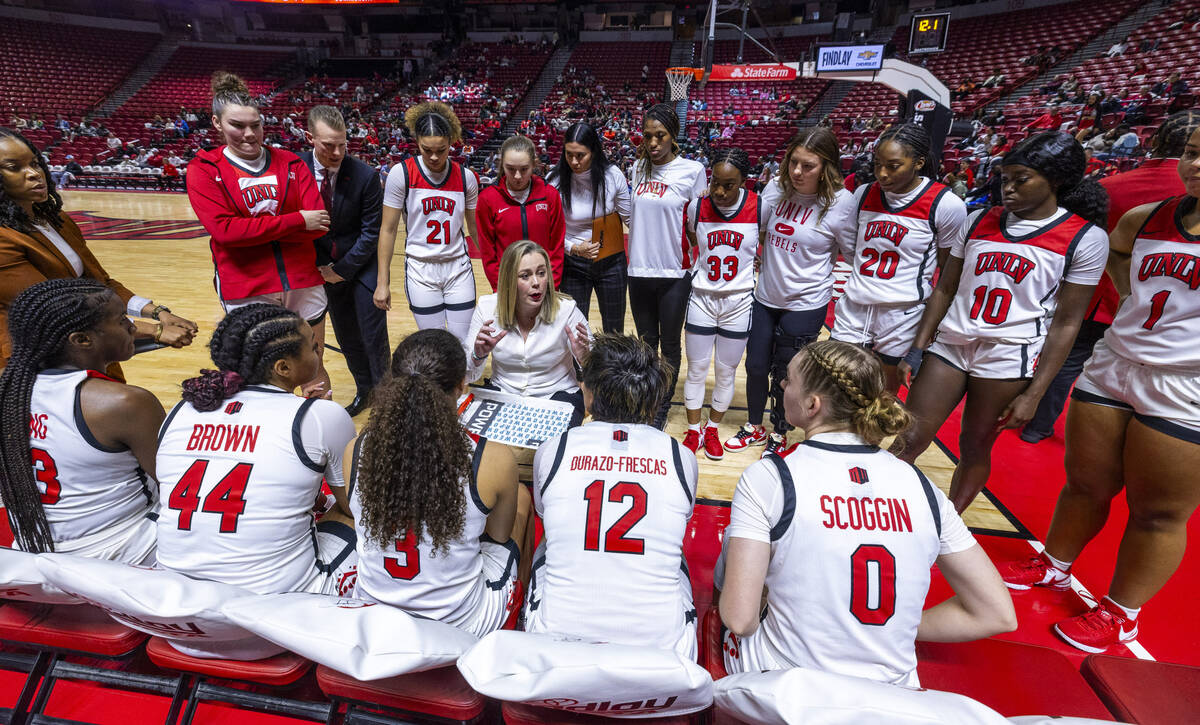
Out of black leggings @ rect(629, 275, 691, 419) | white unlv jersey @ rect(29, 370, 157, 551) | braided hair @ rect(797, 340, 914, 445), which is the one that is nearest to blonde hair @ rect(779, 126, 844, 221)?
black leggings @ rect(629, 275, 691, 419)

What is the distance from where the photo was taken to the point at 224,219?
8.58 ft

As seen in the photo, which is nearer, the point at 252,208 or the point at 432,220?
the point at 252,208

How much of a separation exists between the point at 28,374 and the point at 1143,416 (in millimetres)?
3355

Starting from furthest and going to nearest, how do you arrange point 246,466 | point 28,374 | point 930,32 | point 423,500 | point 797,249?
point 930,32 < point 797,249 < point 28,374 < point 246,466 < point 423,500

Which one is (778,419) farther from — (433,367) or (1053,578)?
(433,367)

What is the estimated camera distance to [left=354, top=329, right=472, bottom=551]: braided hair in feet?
4.69

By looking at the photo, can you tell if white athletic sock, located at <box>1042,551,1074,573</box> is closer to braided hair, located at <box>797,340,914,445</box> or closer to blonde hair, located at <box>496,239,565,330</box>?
braided hair, located at <box>797,340,914,445</box>

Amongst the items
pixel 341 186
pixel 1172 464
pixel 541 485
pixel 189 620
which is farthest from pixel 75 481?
pixel 1172 464

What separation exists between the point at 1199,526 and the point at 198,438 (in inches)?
160

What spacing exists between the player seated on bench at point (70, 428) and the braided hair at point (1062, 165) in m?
2.90

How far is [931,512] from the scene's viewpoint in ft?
4.26

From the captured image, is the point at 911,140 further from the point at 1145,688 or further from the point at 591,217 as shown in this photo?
the point at 1145,688

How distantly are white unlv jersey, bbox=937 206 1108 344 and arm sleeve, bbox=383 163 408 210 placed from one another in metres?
2.67

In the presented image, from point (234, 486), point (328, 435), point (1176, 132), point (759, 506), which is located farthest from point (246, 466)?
point (1176, 132)
